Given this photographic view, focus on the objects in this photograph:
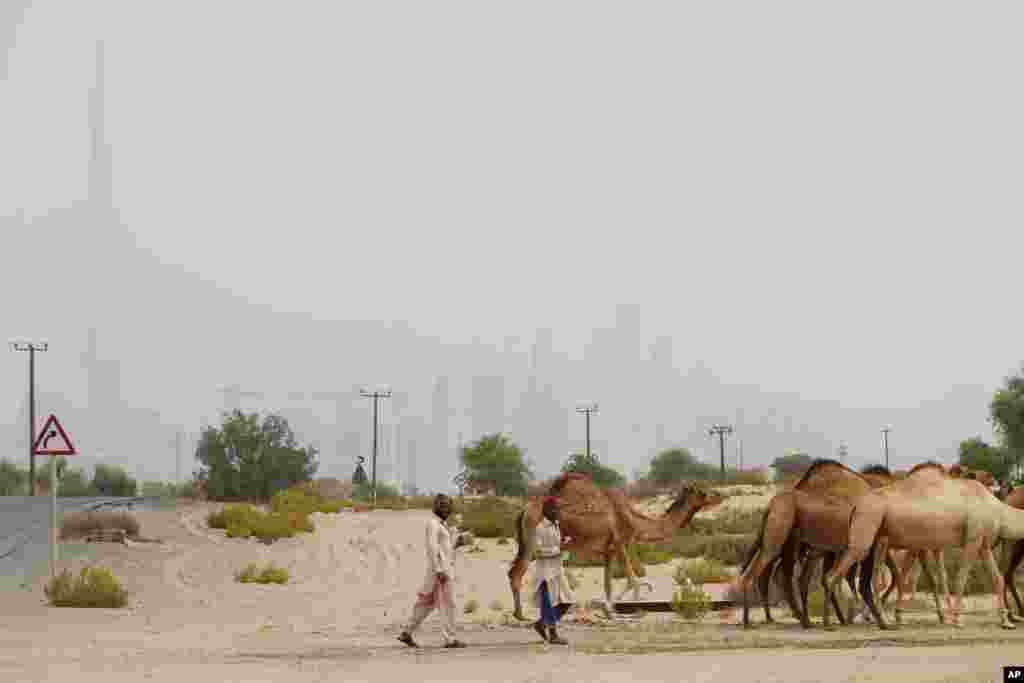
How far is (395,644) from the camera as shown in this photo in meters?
18.1

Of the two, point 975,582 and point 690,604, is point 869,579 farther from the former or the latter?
point 975,582

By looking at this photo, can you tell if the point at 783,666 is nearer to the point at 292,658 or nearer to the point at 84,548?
the point at 292,658

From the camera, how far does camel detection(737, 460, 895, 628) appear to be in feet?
65.9

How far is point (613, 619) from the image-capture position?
21.0 meters

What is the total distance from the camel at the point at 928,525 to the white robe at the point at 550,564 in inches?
156

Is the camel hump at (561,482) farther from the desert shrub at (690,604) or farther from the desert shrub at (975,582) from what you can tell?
the desert shrub at (975,582)

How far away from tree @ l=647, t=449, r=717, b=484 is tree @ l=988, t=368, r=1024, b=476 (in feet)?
98.1

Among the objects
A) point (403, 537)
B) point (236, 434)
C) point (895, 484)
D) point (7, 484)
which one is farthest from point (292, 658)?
point (7, 484)

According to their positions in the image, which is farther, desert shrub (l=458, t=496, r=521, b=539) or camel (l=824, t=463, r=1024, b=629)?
desert shrub (l=458, t=496, r=521, b=539)

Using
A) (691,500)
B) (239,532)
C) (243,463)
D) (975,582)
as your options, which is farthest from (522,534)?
(243,463)

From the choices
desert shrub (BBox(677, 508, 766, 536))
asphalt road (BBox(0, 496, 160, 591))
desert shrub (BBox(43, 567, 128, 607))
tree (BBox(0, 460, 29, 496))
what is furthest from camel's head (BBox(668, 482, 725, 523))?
tree (BBox(0, 460, 29, 496))

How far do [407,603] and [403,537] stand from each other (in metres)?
17.4

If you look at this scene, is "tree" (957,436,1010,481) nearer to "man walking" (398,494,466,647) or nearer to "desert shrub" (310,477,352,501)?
"desert shrub" (310,477,352,501)

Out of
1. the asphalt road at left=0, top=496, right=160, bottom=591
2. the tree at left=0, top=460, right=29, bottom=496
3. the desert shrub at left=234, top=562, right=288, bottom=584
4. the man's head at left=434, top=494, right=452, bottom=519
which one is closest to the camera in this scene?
the man's head at left=434, top=494, right=452, bottom=519
